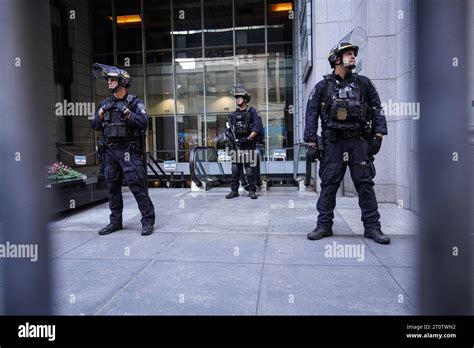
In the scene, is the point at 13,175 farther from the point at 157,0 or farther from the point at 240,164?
the point at 157,0

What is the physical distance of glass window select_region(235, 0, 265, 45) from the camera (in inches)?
647

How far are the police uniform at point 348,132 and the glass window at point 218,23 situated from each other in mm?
13316

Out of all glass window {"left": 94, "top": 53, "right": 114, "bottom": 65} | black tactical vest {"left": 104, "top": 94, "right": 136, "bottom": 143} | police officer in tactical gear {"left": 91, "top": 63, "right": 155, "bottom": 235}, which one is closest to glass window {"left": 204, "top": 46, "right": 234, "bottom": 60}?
glass window {"left": 94, "top": 53, "right": 114, "bottom": 65}

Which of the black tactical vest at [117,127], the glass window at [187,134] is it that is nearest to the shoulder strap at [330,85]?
the black tactical vest at [117,127]

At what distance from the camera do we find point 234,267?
11.3ft

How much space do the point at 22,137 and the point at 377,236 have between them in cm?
378

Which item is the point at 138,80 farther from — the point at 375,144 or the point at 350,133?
the point at 375,144

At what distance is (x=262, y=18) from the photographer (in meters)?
16.4

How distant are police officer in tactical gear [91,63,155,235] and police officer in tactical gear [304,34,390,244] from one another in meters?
2.20

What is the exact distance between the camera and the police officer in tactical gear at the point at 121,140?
4656 millimetres

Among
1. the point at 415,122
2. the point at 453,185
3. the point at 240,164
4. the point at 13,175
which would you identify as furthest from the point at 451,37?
the point at 240,164

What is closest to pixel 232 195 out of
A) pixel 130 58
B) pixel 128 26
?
pixel 130 58

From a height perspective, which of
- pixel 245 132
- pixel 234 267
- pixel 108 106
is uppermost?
pixel 108 106
